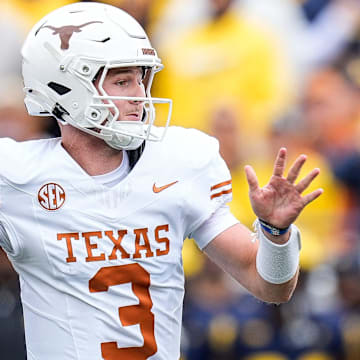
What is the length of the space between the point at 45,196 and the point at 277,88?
2877mm

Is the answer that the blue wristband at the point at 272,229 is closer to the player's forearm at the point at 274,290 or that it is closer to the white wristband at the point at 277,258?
the white wristband at the point at 277,258

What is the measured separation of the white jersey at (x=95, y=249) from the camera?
2.34 meters

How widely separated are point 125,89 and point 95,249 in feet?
1.47

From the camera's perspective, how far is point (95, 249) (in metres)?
2.34

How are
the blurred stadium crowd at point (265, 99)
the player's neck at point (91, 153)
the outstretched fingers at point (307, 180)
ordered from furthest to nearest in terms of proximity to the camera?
1. the blurred stadium crowd at point (265, 99)
2. the player's neck at point (91, 153)
3. the outstretched fingers at point (307, 180)

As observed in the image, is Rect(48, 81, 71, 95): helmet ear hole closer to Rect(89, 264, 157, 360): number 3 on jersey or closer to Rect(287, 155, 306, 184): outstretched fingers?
Rect(89, 264, 157, 360): number 3 on jersey

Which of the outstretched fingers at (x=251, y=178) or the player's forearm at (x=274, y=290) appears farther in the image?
the player's forearm at (x=274, y=290)

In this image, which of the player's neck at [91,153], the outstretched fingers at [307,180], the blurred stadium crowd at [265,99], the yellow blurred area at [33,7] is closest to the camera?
the outstretched fingers at [307,180]

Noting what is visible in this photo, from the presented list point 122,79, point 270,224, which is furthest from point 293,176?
point 122,79

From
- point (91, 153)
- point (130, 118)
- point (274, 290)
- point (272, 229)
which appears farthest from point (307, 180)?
point (91, 153)

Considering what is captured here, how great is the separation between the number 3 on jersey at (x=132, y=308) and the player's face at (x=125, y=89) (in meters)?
0.42

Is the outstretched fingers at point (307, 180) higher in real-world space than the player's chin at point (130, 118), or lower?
lower

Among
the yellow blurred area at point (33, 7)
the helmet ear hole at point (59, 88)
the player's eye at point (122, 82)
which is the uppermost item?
the player's eye at point (122, 82)

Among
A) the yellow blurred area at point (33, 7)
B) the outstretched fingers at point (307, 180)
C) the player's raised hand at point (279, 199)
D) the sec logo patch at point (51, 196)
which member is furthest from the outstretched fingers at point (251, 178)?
the yellow blurred area at point (33, 7)
